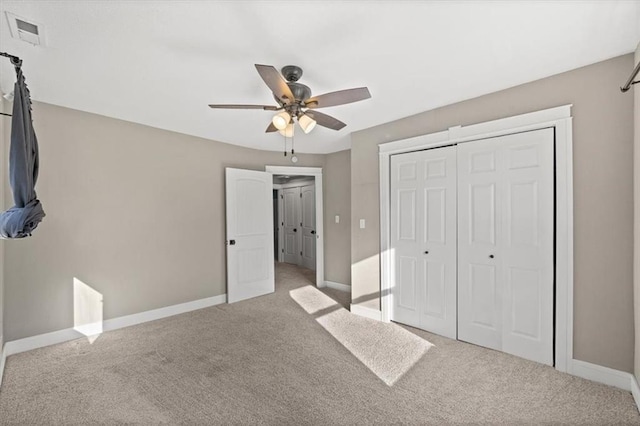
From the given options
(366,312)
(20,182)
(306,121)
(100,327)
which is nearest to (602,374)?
(366,312)

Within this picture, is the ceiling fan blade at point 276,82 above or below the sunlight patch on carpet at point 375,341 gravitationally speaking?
above

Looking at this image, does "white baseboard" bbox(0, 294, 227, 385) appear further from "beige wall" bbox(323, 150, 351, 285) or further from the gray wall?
"beige wall" bbox(323, 150, 351, 285)

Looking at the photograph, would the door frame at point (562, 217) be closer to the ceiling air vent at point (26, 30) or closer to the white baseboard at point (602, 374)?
the white baseboard at point (602, 374)

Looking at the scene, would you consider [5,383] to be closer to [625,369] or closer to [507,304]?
[507,304]

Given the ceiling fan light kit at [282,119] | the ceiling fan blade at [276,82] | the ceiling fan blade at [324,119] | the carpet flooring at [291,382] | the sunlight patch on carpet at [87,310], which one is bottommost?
the carpet flooring at [291,382]

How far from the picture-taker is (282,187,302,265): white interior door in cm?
762

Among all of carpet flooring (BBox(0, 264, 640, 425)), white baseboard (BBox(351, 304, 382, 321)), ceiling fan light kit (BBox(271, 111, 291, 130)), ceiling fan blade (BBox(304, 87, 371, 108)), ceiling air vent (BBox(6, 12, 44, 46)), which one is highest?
ceiling air vent (BBox(6, 12, 44, 46))

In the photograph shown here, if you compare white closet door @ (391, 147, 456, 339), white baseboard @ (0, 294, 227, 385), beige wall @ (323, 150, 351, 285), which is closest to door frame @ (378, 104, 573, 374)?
white closet door @ (391, 147, 456, 339)

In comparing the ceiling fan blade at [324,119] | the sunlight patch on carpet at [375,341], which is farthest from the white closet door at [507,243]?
the ceiling fan blade at [324,119]

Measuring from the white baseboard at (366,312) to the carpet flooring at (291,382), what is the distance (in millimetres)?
284

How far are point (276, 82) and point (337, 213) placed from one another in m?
3.53

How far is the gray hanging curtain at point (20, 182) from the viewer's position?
5.03ft

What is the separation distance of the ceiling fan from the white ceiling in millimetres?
198

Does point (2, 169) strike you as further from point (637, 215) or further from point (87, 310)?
point (637, 215)
